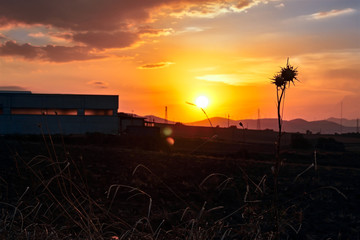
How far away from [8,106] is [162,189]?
49.1 metres

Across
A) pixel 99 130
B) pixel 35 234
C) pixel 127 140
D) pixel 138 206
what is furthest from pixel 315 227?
pixel 99 130

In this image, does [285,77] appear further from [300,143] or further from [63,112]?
[63,112]

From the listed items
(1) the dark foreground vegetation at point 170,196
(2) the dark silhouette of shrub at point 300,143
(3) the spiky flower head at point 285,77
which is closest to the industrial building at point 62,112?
(2) the dark silhouette of shrub at point 300,143

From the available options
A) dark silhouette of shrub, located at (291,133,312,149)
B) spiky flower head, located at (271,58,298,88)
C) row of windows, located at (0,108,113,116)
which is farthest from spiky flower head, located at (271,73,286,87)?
row of windows, located at (0,108,113,116)

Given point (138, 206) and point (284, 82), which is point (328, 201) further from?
point (284, 82)

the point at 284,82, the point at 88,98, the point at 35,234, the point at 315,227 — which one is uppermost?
the point at 88,98

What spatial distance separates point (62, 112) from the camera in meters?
57.3

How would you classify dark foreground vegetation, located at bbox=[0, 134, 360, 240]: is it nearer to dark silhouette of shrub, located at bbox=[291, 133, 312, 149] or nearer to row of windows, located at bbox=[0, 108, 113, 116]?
dark silhouette of shrub, located at bbox=[291, 133, 312, 149]

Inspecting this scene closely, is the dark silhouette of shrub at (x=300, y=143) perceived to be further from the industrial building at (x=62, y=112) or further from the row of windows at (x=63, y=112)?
the row of windows at (x=63, y=112)

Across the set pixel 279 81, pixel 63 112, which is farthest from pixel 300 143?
pixel 279 81

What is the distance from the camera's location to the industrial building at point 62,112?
56000 mm

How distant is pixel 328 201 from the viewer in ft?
38.3

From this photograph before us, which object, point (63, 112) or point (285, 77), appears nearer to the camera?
point (285, 77)

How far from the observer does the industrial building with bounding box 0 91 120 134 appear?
56.0 meters
